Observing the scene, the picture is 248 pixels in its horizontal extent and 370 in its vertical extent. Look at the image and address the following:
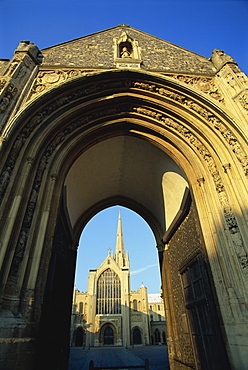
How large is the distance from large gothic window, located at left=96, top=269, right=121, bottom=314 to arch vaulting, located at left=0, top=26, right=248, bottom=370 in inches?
1467

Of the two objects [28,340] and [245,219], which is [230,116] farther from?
[28,340]

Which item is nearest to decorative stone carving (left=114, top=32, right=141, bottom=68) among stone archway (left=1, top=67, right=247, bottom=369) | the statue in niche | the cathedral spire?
the statue in niche

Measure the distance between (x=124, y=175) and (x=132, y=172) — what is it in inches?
16.1

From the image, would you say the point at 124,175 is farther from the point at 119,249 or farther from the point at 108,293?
the point at 119,249

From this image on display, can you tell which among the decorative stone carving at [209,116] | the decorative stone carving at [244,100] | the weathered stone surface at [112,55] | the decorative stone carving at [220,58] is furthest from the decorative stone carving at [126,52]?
the decorative stone carving at [244,100]

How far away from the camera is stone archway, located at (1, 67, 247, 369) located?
11.8 feet

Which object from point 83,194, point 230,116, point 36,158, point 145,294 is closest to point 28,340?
point 36,158

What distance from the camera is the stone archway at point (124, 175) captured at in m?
3.61

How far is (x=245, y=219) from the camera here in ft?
12.8

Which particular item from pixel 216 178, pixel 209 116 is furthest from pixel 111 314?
pixel 209 116

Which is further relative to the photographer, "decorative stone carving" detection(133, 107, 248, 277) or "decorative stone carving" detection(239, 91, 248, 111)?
"decorative stone carving" detection(239, 91, 248, 111)

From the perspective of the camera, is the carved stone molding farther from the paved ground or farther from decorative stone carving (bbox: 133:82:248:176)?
the paved ground

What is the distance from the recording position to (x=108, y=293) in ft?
133

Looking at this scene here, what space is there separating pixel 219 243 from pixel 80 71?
5.40 metres
